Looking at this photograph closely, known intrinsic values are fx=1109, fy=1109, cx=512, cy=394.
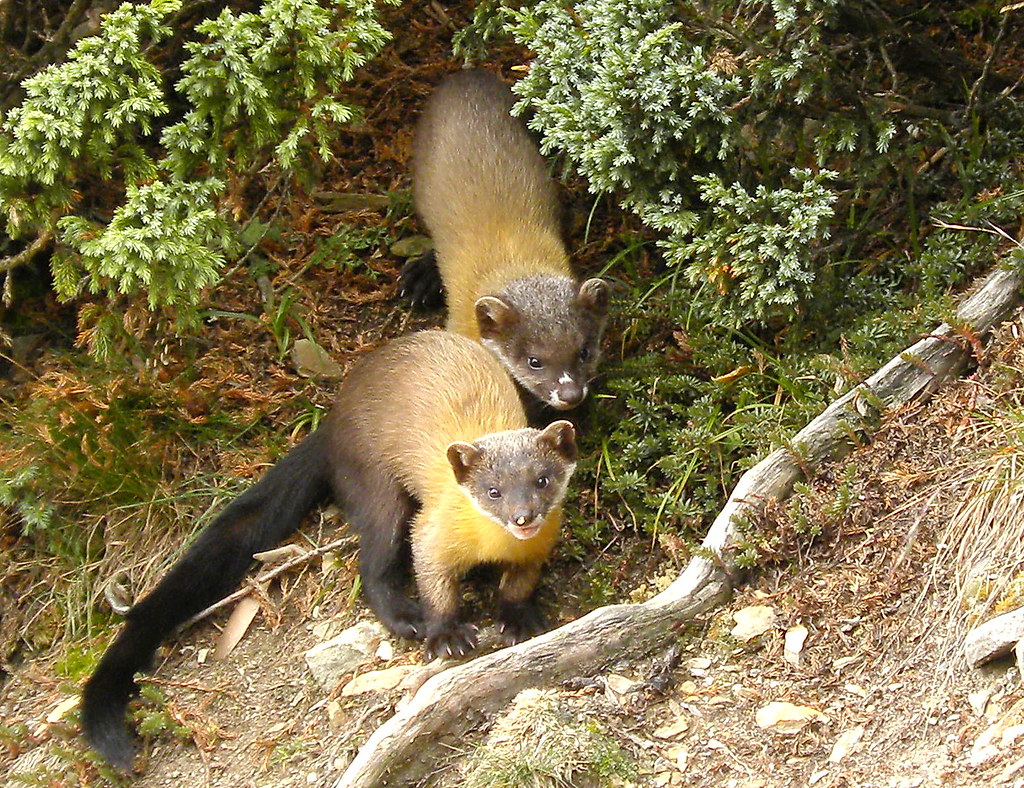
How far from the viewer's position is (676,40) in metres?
4.85

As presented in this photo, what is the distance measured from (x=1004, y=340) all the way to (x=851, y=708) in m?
1.76

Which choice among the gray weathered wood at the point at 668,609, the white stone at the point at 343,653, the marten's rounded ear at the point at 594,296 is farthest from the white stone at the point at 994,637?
the marten's rounded ear at the point at 594,296

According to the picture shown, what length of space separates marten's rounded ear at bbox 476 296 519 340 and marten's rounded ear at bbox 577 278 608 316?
1.31ft

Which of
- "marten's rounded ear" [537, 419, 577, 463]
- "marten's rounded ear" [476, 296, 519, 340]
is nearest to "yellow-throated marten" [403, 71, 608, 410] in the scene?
"marten's rounded ear" [476, 296, 519, 340]

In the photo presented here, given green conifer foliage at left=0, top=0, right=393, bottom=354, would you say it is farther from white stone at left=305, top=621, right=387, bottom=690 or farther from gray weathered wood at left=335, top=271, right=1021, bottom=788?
gray weathered wood at left=335, top=271, right=1021, bottom=788

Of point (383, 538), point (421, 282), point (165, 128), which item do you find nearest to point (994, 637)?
point (383, 538)

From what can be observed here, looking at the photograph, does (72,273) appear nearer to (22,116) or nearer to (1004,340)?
(22,116)

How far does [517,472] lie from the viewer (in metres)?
4.83

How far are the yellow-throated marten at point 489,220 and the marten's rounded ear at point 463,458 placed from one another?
1325 millimetres

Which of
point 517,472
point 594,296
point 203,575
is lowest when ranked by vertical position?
point 203,575

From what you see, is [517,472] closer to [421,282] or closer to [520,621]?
[520,621]

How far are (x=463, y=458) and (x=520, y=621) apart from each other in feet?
2.58

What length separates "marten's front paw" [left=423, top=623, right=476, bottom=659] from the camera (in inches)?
189

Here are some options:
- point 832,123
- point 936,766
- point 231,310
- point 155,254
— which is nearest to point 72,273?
point 155,254
